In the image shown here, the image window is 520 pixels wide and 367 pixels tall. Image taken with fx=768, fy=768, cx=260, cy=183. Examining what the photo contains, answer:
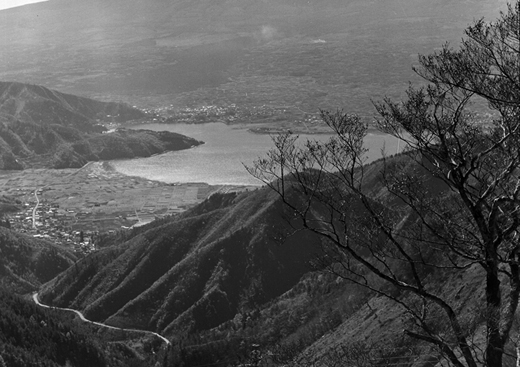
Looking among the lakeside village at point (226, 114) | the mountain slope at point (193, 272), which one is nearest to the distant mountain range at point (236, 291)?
the mountain slope at point (193, 272)

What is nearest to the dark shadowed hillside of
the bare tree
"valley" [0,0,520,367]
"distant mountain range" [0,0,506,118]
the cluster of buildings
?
"valley" [0,0,520,367]

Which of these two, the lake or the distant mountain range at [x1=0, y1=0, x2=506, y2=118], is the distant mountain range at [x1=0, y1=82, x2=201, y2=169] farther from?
the distant mountain range at [x1=0, y1=0, x2=506, y2=118]

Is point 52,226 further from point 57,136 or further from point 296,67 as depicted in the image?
point 296,67

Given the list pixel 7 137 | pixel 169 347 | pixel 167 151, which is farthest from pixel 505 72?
pixel 7 137

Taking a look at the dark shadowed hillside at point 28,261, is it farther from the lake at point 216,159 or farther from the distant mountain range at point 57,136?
the distant mountain range at point 57,136

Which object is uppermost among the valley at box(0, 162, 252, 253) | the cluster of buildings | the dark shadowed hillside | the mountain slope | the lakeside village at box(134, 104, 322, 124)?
the mountain slope

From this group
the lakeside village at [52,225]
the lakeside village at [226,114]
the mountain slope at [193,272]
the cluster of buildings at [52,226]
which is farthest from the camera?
the lakeside village at [226,114]
